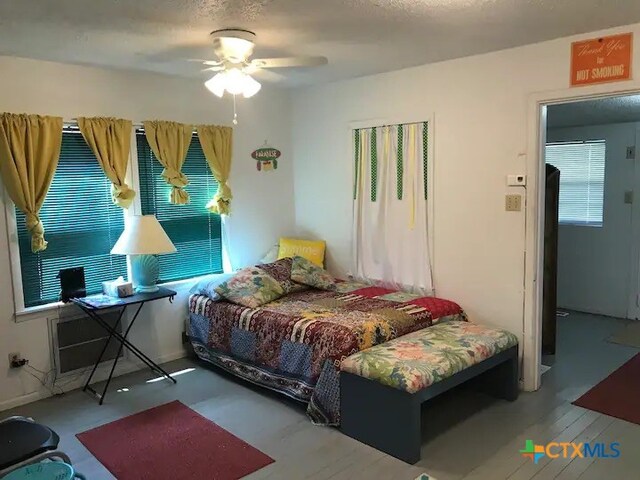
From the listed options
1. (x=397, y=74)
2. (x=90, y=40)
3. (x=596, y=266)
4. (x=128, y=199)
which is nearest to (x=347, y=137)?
(x=397, y=74)

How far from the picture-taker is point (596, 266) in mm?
5734

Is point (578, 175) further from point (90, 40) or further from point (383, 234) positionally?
point (90, 40)

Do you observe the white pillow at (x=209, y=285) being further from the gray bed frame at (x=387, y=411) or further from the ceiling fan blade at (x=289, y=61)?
the ceiling fan blade at (x=289, y=61)

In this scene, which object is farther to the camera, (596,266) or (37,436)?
(596,266)

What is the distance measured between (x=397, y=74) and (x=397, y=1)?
1.72 meters

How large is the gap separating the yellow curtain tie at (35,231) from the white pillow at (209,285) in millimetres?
1231

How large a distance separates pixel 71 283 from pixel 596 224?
A: 16.8 feet

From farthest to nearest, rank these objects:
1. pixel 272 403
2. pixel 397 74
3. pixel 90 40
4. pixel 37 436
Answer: pixel 397 74 → pixel 272 403 → pixel 90 40 → pixel 37 436

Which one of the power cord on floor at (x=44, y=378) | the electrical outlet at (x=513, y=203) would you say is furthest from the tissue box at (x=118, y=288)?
the electrical outlet at (x=513, y=203)

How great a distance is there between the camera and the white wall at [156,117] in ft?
12.0

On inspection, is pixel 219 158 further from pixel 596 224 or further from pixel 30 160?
pixel 596 224

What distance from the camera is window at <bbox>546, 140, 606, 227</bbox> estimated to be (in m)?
5.71

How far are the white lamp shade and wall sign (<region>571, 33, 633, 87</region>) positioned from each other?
2.97 m

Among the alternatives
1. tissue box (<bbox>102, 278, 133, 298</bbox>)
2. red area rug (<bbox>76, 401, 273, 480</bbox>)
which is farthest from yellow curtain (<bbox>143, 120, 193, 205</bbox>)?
red area rug (<bbox>76, 401, 273, 480</bbox>)
